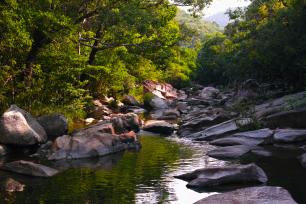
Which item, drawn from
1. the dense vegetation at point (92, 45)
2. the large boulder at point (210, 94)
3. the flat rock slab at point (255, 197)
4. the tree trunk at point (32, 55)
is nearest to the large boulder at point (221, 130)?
the dense vegetation at point (92, 45)

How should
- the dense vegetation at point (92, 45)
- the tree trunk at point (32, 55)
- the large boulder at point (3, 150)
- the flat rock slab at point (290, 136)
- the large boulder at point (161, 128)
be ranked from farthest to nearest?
the large boulder at point (161, 128) < the tree trunk at point (32, 55) < the dense vegetation at point (92, 45) < the flat rock slab at point (290, 136) < the large boulder at point (3, 150)

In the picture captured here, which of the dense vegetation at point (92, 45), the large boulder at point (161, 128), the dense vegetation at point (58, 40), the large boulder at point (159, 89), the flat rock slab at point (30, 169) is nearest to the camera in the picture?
the flat rock slab at point (30, 169)

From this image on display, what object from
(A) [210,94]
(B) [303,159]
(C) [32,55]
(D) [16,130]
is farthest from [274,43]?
(A) [210,94]

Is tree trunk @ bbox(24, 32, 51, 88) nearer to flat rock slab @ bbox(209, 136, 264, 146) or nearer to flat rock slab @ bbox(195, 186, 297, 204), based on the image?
flat rock slab @ bbox(209, 136, 264, 146)

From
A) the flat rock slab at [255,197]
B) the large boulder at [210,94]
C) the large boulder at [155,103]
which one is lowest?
the flat rock slab at [255,197]

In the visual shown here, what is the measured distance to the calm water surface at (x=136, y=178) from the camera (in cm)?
1247

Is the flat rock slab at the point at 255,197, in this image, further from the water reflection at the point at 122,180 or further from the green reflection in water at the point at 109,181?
the green reflection in water at the point at 109,181

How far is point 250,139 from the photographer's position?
2073 centimetres

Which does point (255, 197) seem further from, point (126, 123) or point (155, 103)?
point (155, 103)

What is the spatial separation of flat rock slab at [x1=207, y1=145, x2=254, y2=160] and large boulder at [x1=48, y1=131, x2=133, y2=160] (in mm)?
4283

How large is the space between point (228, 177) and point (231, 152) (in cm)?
507

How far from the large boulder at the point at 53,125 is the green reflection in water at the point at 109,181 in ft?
13.4

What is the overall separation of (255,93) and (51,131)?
2295cm

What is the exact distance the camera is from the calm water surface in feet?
40.9
